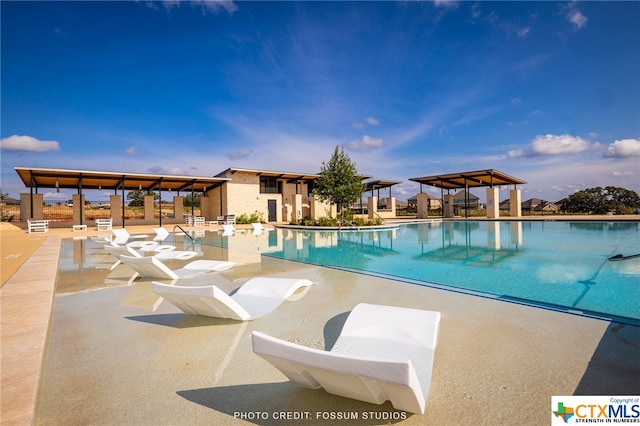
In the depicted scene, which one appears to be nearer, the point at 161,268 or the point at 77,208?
the point at 161,268

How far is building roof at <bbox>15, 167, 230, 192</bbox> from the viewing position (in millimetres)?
17984

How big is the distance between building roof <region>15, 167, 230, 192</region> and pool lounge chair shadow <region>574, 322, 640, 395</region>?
22422 mm

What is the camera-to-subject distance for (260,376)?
238 centimetres

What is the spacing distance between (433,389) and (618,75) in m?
18.4

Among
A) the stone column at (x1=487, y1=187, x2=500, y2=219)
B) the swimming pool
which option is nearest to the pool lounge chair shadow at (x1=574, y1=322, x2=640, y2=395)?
the swimming pool

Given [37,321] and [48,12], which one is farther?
[48,12]

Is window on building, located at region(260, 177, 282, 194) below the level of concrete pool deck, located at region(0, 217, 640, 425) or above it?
above

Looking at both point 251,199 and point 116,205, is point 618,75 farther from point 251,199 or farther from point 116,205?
point 116,205

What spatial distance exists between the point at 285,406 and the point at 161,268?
432 centimetres

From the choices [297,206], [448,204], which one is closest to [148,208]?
[297,206]

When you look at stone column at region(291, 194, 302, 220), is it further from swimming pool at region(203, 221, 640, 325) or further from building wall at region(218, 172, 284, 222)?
swimming pool at region(203, 221, 640, 325)

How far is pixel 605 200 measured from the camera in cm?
3047

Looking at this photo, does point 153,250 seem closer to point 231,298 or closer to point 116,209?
point 231,298

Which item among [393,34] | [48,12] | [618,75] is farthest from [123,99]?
[618,75]
